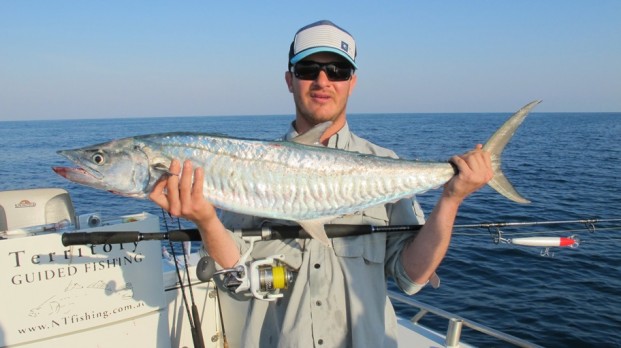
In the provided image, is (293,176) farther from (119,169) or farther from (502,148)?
(502,148)

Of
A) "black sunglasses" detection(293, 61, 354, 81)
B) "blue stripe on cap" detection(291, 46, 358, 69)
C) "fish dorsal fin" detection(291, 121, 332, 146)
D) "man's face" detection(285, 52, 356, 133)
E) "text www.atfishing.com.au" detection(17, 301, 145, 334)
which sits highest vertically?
"blue stripe on cap" detection(291, 46, 358, 69)

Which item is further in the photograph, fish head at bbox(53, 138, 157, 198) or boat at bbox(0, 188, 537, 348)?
boat at bbox(0, 188, 537, 348)

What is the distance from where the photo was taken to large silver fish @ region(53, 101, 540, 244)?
2.65 meters

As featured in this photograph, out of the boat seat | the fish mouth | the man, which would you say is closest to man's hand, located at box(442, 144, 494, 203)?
the man

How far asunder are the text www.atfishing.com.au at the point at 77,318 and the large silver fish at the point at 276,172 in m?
1.33

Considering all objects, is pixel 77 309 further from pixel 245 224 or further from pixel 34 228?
pixel 245 224

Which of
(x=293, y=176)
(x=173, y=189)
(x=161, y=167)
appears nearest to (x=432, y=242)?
(x=293, y=176)

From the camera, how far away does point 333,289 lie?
8.29 feet

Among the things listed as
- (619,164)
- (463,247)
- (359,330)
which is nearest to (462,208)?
(463,247)

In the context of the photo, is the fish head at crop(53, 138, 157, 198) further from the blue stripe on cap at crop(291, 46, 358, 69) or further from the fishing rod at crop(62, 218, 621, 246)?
the blue stripe on cap at crop(291, 46, 358, 69)

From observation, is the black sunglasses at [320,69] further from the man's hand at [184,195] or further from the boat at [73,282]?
the boat at [73,282]

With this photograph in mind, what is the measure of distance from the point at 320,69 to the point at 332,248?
116 centimetres

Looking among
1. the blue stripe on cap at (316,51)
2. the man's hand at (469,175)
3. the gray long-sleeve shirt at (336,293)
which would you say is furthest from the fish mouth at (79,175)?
the man's hand at (469,175)

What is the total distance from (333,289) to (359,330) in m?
0.27
